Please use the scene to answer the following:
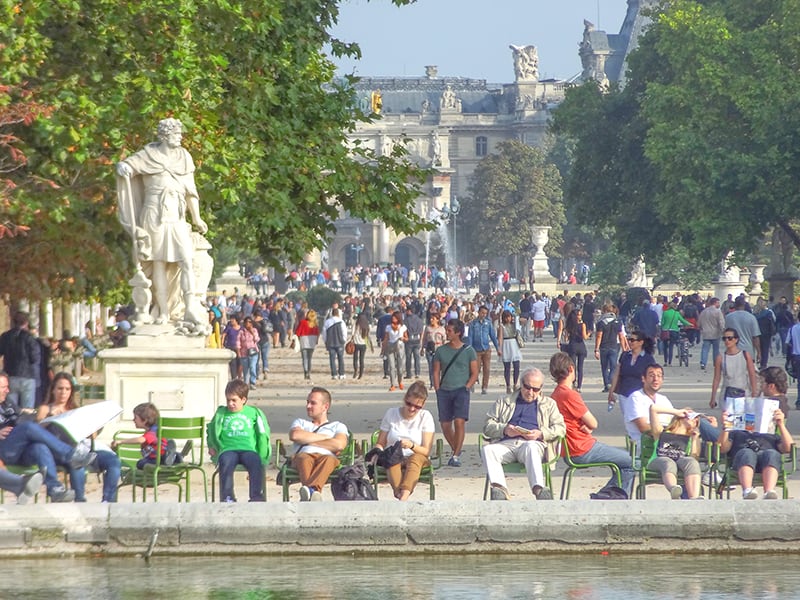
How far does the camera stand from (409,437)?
14.2 m

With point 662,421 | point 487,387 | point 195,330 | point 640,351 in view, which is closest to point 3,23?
point 195,330

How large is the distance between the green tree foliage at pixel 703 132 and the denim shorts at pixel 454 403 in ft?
89.4

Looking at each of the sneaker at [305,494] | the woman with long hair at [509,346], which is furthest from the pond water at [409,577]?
the woman with long hair at [509,346]

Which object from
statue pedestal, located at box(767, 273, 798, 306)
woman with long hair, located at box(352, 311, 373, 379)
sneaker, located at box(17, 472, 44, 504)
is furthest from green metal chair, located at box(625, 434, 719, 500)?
statue pedestal, located at box(767, 273, 798, 306)

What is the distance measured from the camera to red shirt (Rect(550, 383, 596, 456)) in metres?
14.2

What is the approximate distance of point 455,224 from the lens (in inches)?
5320

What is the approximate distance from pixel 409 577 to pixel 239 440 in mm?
3101

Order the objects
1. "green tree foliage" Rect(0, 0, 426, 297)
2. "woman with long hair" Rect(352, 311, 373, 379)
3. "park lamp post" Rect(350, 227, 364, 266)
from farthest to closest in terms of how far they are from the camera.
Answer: "park lamp post" Rect(350, 227, 364, 266) < "woman with long hair" Rect(352, 311, 373, 379) < "green tree foliage" Rect(0, 0, 426, 297)

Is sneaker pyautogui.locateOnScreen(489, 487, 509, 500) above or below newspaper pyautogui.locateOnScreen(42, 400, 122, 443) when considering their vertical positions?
below

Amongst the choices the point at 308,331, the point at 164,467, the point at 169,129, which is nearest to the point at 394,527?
the point at 164,467

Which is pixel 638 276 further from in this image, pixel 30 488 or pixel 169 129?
pixel 30 488

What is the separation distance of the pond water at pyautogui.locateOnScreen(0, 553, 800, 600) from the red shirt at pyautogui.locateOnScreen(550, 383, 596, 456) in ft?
7.25

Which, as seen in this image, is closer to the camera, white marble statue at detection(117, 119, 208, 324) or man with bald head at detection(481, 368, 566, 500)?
man with bald head at detection(481, 368, 566, 500)

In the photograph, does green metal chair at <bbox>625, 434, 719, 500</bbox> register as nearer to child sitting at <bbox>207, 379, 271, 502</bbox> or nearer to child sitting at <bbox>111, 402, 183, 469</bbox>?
child sitting at <bbox>207, 379, 271, 502</bbox>
